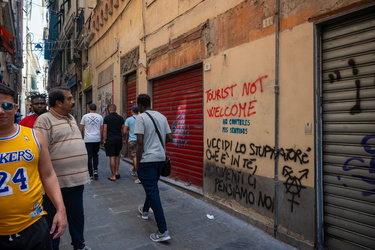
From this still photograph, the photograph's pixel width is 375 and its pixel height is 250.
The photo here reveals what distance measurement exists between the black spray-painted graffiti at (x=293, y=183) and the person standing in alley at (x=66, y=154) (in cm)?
239

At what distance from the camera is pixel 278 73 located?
141 inches

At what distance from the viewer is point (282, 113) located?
3.55 meters

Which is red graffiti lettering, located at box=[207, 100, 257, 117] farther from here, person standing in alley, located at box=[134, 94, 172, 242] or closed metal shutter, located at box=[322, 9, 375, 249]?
person standing in alley, located at box=[134, 94, 172, 242]

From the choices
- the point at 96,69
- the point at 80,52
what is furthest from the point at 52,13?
the point at 96,69

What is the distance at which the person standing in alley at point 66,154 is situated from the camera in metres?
2.62

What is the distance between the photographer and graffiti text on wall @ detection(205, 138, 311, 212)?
3.36m

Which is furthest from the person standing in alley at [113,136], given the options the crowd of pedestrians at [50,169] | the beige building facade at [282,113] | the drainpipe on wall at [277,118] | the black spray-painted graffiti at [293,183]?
the black spray-painted graffiti at [293,183]

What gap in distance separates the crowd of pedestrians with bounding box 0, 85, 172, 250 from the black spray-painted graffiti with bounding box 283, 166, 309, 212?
63.3 inches

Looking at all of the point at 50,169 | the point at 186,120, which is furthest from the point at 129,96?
the point at 50,169

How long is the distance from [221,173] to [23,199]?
3479 mm

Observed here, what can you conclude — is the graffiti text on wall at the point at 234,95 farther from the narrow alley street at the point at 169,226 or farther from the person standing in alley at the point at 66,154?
the person standing in alley at the point at 66,154

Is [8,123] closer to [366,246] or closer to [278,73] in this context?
[278,73]

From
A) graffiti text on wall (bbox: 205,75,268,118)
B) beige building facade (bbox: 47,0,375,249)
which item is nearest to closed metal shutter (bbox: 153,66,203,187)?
beige building facade (bbox: 47,0,375,249)

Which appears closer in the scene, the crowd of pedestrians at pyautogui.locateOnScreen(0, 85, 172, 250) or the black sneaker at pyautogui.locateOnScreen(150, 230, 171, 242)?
the crowd of pedestrians at pyautogui.locateOnScreen(0, 85, 172, 250)
